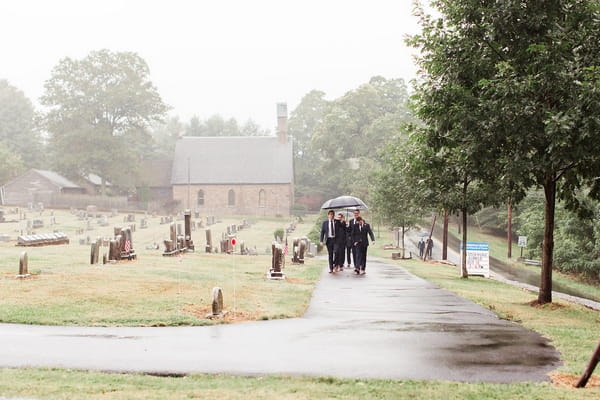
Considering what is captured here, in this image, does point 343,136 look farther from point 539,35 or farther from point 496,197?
point 539,35

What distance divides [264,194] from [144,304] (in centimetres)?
6955

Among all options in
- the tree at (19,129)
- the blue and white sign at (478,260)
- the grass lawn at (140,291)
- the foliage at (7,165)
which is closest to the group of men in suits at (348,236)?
the grass lawn at (140,291)

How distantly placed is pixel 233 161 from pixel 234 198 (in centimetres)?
524

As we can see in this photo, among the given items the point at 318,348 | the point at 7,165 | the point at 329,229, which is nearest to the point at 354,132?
the point at 7,165

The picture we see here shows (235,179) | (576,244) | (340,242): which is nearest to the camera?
(340,242)

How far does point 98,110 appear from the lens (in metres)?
78.9

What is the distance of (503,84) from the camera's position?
13.8 meters

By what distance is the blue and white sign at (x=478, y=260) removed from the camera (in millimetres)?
27453

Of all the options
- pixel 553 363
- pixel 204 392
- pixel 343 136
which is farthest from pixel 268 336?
pixel 343 136

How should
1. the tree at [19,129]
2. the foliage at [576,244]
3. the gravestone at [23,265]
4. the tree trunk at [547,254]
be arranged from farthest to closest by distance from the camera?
the tree at [19,129], the foliage at [576,244], the gravestone at [23,265], the tree trunk at [547,254]

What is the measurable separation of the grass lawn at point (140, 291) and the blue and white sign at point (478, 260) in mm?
7760

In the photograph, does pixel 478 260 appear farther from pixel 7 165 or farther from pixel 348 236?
pixel 7 165

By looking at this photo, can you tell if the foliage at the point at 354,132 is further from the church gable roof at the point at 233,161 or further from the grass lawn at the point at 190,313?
the grass lawn at the point at 190,313

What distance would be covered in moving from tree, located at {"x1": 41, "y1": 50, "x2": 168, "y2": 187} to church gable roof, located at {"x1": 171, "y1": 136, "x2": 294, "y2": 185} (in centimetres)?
726
